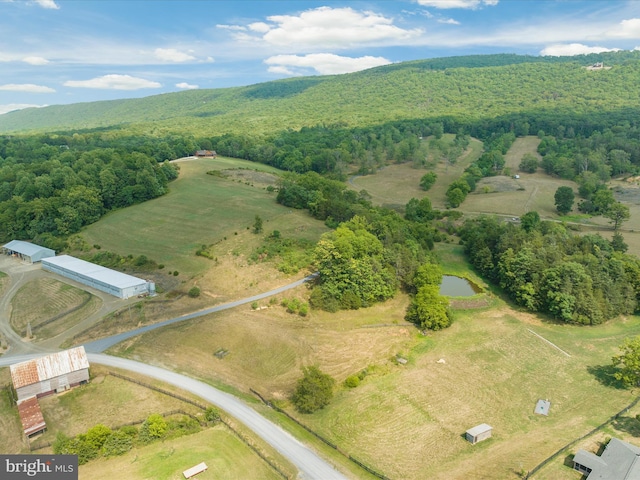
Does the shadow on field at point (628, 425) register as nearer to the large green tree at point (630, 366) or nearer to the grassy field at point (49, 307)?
the large green tree at point (630, 366)

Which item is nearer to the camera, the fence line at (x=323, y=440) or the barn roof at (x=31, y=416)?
the fence line at (x=323, y=440)

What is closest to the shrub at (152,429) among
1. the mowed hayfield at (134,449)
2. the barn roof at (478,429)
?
the mowed hayfield at (134,449)

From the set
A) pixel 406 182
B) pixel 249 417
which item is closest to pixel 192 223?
pixel 249 417

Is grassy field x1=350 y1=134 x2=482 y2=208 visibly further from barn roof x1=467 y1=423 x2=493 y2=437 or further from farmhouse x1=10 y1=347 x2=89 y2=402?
farmhouse x1=10 y1=347 x2=89 y2=402

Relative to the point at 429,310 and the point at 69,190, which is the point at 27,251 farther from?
the point at 429,310

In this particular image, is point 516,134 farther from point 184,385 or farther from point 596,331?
point 184,385

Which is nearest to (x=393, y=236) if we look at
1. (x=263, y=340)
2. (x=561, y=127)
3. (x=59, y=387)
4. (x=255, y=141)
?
(x=263, y=340)
